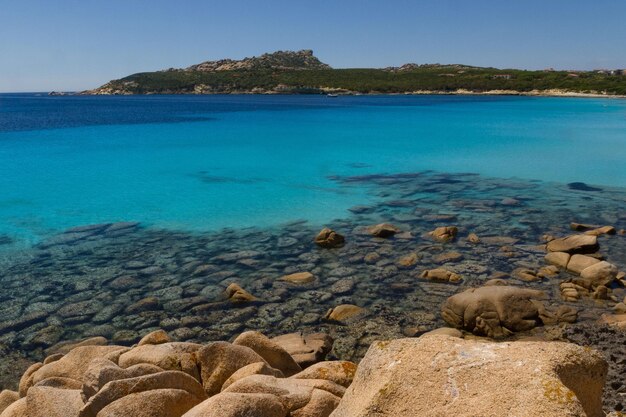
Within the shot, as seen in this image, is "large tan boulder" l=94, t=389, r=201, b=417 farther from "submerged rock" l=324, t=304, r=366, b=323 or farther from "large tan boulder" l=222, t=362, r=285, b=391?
"submerged rock" l=324, t=304, r=366, b=323

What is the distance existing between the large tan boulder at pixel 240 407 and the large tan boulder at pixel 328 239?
12682mm

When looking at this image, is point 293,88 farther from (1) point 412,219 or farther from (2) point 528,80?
(1) point 412,219

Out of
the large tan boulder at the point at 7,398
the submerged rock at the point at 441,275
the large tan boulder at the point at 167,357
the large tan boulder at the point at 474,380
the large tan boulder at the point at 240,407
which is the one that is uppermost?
the large tan boulder at the point at 474,380

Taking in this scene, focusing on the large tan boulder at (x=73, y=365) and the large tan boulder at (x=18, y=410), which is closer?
the large tan boulder at (x=18, y=410)

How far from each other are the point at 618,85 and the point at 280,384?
160 meters

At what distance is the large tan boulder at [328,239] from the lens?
725 inches

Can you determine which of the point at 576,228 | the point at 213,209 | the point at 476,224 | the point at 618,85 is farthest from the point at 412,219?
the point at 618,85

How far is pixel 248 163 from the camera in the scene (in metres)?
43.4

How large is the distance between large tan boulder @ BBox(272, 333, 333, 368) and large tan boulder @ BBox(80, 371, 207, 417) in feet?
10.5

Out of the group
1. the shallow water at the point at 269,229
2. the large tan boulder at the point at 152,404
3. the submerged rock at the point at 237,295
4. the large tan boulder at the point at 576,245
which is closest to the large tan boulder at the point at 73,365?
the large tan boulder at the point at 152,404

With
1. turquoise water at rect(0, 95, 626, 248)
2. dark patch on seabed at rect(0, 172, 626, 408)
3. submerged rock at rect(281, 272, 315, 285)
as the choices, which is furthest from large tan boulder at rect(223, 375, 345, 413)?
turquoise water at rect(0, 95, 626, 248)

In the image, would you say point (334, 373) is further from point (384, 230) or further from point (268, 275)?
point (384, 230)

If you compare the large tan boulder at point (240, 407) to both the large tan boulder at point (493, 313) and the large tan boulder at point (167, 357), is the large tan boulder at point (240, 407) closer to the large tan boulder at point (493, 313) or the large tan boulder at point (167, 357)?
the large tan boulder at point (167, 357)

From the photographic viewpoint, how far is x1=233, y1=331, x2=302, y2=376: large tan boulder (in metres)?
8.90
